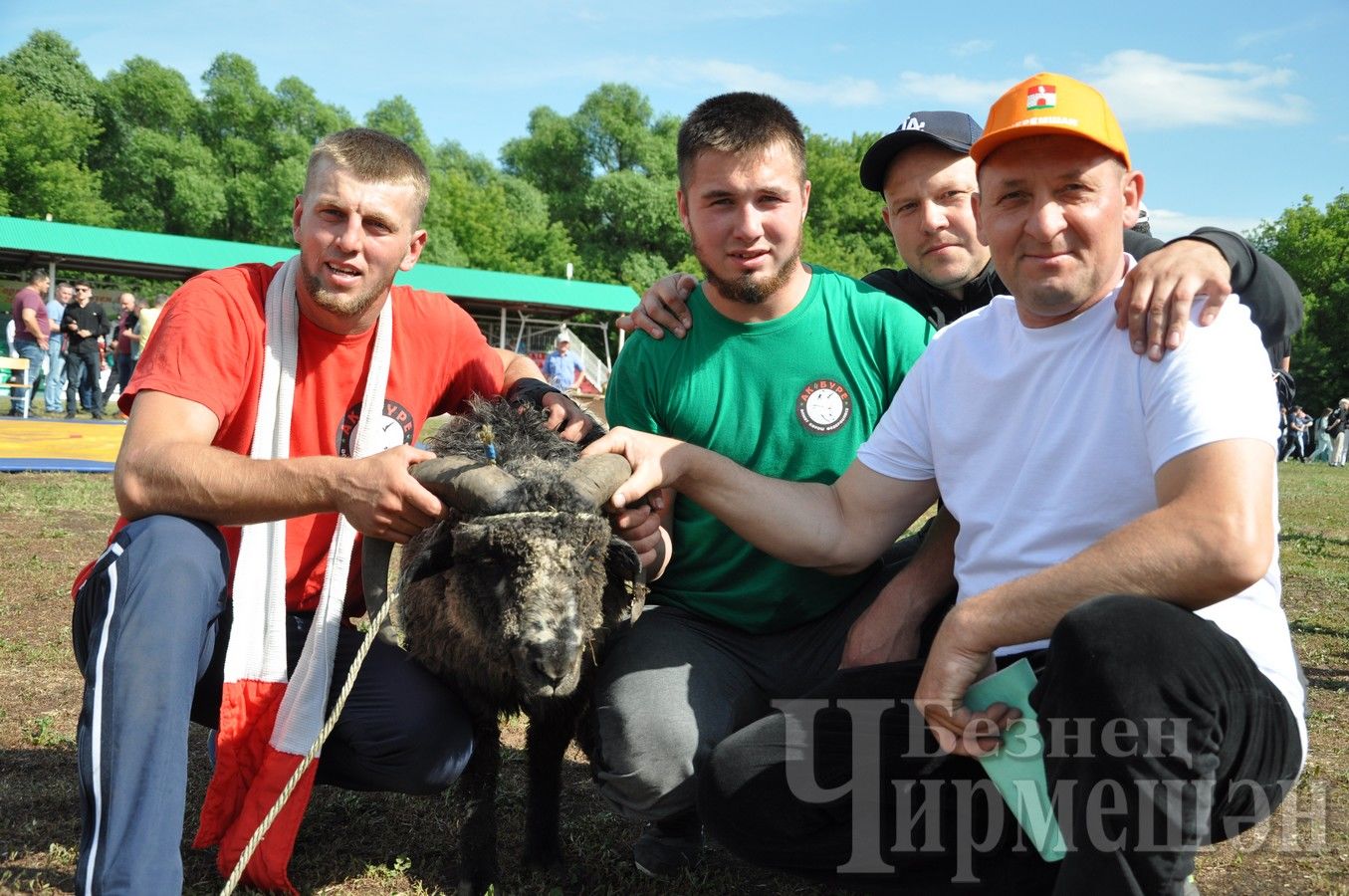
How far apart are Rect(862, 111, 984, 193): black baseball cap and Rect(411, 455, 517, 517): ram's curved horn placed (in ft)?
7.81

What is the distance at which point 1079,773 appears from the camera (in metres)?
2.52

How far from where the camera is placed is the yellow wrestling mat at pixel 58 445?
14898 mm

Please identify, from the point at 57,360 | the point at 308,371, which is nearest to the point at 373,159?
the point at 308,371

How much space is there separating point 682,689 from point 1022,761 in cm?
140

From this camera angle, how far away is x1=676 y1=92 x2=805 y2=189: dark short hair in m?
4.28

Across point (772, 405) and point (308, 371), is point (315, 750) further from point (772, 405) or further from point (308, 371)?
point (772, 405)

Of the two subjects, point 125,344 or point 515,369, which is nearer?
point 515,369

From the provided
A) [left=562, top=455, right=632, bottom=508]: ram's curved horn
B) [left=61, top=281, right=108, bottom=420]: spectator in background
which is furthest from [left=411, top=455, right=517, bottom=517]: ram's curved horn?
[left=61, top=281, right=108, bottom=420]: spectator in background

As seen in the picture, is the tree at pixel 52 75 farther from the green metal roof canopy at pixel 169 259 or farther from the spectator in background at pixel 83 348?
the spectator in background at pixel 83 348

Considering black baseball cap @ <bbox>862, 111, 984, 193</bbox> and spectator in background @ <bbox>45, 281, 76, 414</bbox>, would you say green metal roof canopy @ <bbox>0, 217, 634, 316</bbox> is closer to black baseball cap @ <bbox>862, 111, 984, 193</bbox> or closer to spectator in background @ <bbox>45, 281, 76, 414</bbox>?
spectator in background @ <bbox>45, 281, 76, 414</bbox>

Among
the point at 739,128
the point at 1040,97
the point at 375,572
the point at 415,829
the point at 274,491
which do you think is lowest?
the point at 415,829

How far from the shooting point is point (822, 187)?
76.3m

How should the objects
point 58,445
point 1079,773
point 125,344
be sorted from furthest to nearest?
point 125,344, point 58,445, point 1079,773

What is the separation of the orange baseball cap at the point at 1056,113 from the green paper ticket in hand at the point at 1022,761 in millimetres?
A: 1549
